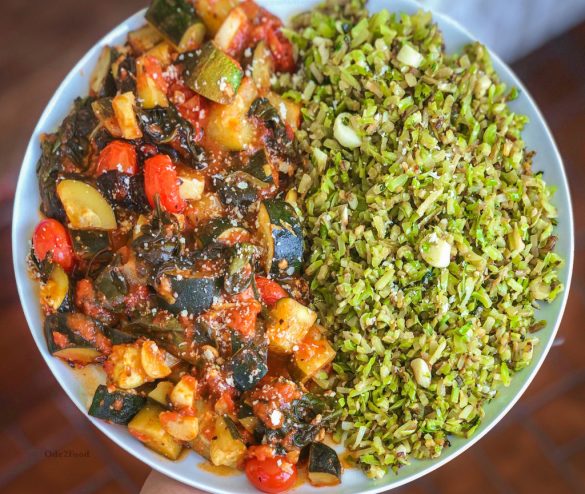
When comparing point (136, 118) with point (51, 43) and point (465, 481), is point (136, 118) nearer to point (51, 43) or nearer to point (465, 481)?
point (51, 43)

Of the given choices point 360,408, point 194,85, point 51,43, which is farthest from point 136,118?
point 51,43

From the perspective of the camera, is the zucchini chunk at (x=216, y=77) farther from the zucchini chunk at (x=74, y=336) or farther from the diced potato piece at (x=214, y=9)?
the zucchini chunk at (x=74, y=336)

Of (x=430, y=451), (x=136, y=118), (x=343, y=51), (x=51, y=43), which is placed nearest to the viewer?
(x=430, y=451)

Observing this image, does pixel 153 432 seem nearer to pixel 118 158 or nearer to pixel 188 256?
pixel 188 256

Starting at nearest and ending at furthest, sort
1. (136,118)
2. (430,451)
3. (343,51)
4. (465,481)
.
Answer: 1. (430,451)
2. (136,118)
3. (343,51)
4. (465,481)

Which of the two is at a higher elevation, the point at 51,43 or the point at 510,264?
the point at 510,264

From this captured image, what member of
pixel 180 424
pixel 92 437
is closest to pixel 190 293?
pixel 180 424

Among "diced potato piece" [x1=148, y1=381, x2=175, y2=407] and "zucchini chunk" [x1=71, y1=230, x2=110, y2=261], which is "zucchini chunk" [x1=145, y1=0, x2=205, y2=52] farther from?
"diced potato piece" [x1=148, y1=381, x2=175, y2=407]

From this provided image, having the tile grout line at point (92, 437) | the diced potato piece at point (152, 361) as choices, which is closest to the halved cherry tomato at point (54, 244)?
the diced potato piece at point (152, 361)
